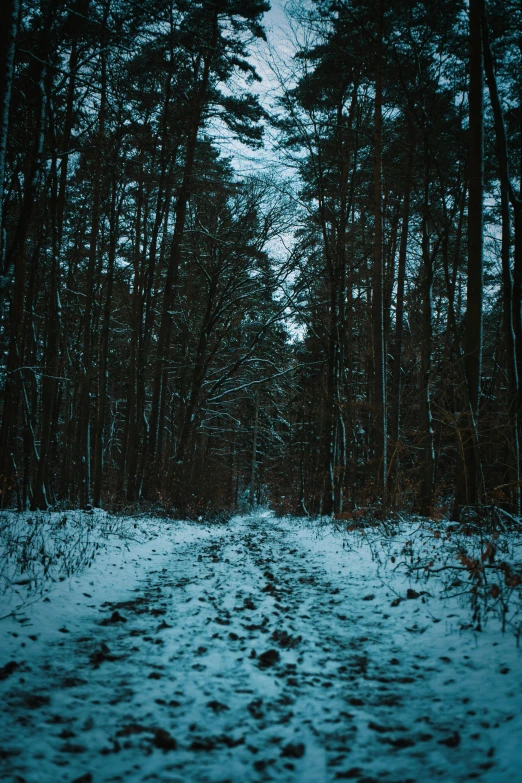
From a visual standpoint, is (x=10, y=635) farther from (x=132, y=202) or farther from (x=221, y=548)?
(x=132, y=202)

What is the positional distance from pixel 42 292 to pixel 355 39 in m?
12.2

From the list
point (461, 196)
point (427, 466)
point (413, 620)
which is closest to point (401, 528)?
point (427, 466)

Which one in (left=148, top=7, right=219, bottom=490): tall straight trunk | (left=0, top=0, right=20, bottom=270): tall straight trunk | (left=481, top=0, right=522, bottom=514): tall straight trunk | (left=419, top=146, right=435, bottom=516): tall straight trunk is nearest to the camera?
(left=0, top=0, right=20, bottom=270): tall straight trunk

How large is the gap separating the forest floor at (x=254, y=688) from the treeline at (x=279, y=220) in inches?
154

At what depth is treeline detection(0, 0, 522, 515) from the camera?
25.0 ft

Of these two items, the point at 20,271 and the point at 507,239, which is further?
the point at 20,271

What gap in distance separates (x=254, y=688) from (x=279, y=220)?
45.8ft

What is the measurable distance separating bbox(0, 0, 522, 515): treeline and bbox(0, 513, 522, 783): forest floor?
3.92 metres

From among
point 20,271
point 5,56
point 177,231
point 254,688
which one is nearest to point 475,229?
point 5,56

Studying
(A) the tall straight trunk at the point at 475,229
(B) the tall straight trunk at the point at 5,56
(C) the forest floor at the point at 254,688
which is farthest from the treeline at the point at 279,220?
(C) the forest floor at the point at 254,688

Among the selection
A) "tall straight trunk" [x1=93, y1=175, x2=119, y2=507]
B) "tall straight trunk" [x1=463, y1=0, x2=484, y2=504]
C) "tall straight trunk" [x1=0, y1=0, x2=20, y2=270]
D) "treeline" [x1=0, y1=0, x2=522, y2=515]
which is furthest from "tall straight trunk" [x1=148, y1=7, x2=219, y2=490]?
"tall straight trunk" [x1=0, y1=0, x2=20, y2=270]

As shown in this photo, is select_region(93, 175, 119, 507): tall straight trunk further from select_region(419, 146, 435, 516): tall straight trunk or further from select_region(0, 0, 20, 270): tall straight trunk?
select_region(419, 146, 435, 516): tall straight trunk

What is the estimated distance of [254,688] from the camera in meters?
2.35

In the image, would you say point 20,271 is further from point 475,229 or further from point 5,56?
point 475,229
